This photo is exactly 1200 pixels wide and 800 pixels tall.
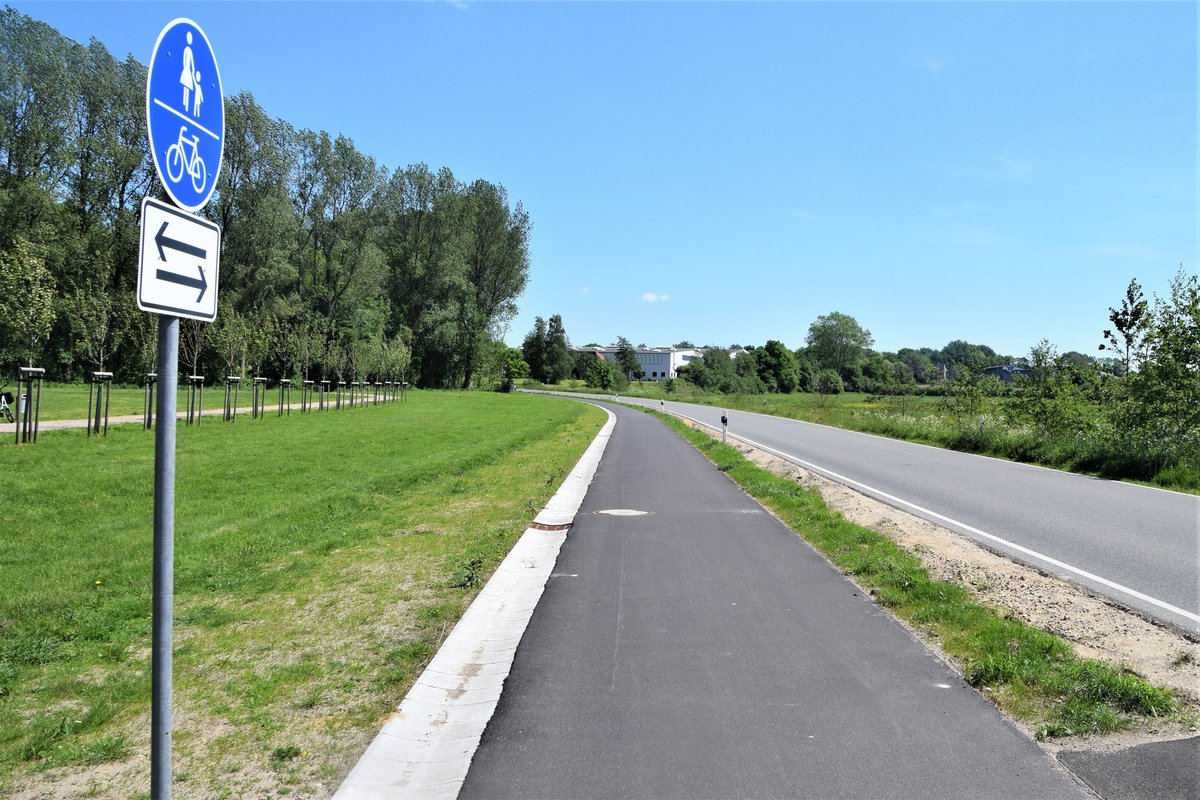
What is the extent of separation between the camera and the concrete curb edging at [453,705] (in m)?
3.43

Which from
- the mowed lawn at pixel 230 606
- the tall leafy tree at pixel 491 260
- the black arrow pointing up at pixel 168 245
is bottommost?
the mowed lawn at pixel 230 606

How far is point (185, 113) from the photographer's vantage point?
2.80 m

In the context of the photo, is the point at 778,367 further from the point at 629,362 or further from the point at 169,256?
the point at 169,256

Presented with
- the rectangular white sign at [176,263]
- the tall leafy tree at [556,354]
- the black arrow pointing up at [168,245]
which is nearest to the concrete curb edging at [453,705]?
the rectangular white sign at [176,263]

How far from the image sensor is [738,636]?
215 inches

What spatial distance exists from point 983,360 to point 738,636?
31.3 metres

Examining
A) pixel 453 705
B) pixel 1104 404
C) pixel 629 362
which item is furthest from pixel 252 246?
pixel 629 362

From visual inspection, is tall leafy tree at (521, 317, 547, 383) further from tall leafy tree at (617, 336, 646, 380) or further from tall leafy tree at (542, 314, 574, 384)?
tall leafy tree at (617, 336, 646, 380)

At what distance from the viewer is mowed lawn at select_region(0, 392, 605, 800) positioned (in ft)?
11.6

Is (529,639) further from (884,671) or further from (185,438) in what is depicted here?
(185,438)

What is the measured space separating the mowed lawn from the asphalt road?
236 inches

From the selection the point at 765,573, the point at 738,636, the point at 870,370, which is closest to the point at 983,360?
the point at 765,573

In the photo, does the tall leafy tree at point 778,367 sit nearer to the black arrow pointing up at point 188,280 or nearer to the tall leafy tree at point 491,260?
the tall leafy tree at point 491,260

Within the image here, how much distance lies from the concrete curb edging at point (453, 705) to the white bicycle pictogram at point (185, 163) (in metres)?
2.61
